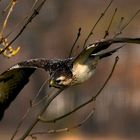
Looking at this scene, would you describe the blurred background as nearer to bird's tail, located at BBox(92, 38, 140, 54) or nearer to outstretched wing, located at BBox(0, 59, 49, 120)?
outstretched wing, located at BBox(0, 59, 49, 120)

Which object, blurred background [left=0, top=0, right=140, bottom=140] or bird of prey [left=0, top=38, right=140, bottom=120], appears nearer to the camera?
bird of prey [left=0, top=38, right=140, bottom=120]

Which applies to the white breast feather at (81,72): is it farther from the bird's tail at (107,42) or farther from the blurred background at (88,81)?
the blurred background at (88,81)

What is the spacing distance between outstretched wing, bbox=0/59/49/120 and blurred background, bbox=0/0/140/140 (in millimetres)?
11243

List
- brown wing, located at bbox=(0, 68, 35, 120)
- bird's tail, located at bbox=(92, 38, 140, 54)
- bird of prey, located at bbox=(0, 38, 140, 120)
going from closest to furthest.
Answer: bird's tail, located at bbox=(92, 38, 140, 54) → bird of prey, located at bbox=(0, 38, 140, 120) → brown wing, located at bbox=(0, 68, 35, 120)

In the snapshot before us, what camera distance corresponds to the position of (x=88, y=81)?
19469mm

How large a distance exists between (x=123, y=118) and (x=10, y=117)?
2.14 meters

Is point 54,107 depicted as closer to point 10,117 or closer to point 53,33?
point 10,117

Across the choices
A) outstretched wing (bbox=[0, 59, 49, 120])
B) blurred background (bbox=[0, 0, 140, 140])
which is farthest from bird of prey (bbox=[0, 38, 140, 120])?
blurred background (bbox=[0, 0, 140, 140])

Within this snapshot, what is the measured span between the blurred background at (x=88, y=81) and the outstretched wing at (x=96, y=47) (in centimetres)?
1179

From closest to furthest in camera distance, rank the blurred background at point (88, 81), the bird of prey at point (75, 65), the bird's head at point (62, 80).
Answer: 1. the bird of prey at point (75, 65)
2. the bird's head at point (62, 80)
3. the blurred background at point (88, 81)

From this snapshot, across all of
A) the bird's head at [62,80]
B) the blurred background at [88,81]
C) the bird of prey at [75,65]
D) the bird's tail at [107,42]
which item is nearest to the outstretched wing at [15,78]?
the bird of prey at [75,65]

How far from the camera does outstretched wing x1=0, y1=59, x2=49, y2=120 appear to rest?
3.87 metres

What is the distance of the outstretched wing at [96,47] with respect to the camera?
11.2 feet

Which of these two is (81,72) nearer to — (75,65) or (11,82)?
(75,65)
